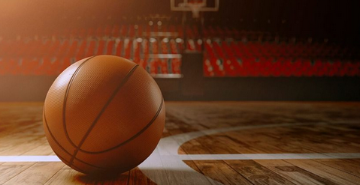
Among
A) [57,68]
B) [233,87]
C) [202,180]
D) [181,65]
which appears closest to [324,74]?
[233,87]

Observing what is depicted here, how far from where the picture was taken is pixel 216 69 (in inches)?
372

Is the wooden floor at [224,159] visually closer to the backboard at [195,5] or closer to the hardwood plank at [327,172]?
the hardwood plank at [327,172]

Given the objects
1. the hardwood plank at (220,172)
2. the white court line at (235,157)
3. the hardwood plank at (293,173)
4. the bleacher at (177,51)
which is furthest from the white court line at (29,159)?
the bleacher at (177,51)

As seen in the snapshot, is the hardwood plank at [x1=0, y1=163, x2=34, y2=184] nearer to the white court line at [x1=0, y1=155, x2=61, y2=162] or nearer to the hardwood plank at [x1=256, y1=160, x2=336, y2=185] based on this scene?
the white court line at [x1=0, y1=155, x2=61, y2=162]

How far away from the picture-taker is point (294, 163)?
219 centimetres

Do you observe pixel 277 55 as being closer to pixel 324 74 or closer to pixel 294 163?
pixel 324 74

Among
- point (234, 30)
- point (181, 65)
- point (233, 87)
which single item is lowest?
point (233, 87)

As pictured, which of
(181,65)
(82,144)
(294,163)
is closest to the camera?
(82,144)

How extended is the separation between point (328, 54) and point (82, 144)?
1012cm

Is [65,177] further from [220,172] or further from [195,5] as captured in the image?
[195,5]

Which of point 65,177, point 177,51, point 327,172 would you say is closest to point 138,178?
point 65,177

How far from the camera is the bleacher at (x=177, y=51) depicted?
9.46m

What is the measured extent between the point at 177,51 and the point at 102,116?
8.49 metres

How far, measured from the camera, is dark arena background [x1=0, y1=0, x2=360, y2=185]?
109 inches
